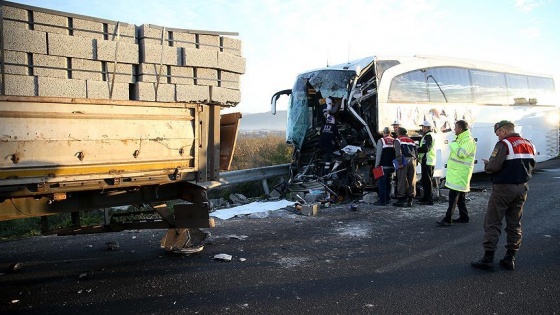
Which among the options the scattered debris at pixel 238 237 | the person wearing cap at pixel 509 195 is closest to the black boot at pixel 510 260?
the person wearing cap at pixel 509 195

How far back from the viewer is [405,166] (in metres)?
9.01

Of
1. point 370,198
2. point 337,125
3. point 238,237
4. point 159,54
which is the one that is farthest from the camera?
point 337,125

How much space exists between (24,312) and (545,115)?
16.0 m

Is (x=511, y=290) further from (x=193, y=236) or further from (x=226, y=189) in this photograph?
(x=226, y=189)

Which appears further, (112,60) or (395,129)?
(395,129)

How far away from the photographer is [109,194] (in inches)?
172

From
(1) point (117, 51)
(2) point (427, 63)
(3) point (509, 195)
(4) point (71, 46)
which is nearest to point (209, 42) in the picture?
(1) point (117, 51)

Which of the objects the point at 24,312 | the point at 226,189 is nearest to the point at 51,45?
the point at 24,312

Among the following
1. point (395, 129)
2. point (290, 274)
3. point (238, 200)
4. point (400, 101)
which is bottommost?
point (238, 200)

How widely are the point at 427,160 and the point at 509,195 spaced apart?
4279 mm

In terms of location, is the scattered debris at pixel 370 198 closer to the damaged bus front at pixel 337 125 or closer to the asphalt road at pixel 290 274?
the damaged bus front at pixel 337 125

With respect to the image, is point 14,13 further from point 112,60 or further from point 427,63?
point 427,63

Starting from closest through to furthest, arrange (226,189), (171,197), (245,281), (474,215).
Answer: (245,281), (171,197), (474,215), (226,189)

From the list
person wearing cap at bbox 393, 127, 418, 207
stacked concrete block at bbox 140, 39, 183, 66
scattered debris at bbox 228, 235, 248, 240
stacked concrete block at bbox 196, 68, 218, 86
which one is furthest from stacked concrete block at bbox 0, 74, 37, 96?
person wearing cap at bbox 393, 127, 418, 207
